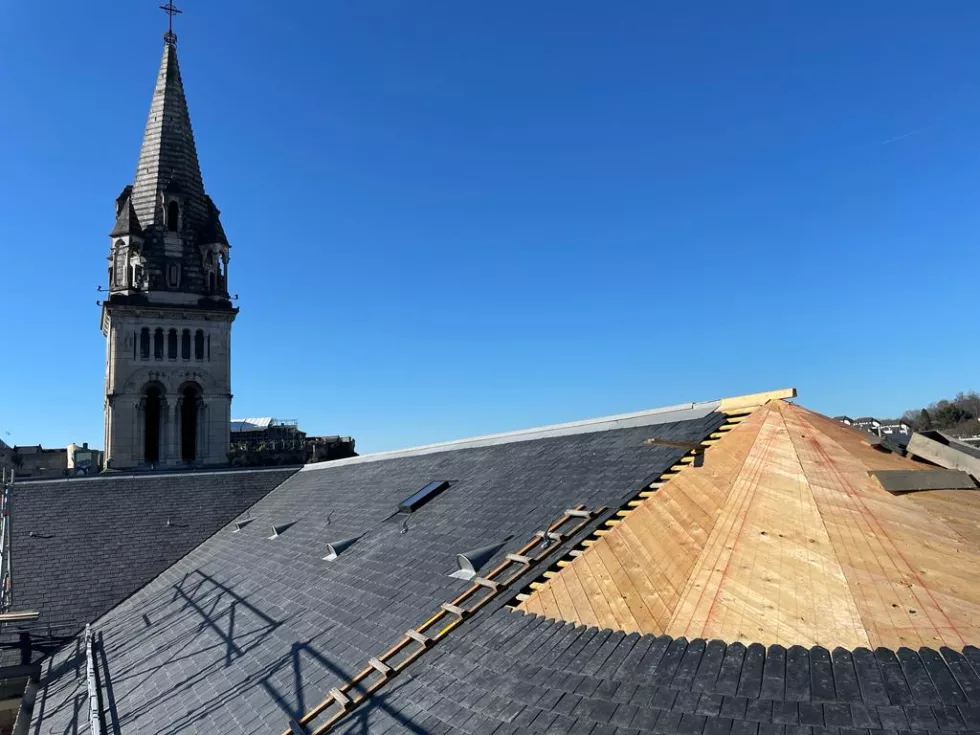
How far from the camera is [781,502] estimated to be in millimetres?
6965

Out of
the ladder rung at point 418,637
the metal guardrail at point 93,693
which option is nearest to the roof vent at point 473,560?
the ladder rung at point 418,637

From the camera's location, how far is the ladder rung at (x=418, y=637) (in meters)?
7.84

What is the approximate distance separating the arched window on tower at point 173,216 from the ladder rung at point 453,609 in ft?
98.9

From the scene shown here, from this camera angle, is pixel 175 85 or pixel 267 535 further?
pixel 175 85

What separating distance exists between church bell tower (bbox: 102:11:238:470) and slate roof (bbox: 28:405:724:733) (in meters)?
14.2

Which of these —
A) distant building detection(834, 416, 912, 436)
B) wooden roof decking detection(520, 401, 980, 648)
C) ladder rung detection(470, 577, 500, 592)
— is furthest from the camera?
distant building detection(834, 416, 912, 436)

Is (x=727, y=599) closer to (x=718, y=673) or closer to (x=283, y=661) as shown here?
(x=718, y=673)

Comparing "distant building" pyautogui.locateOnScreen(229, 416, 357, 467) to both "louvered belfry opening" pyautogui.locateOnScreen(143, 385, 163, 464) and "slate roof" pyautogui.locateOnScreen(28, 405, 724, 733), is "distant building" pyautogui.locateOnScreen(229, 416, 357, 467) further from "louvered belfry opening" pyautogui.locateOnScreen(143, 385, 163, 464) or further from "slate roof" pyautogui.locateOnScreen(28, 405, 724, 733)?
"slate roof" pyautogui.locateOnScreen(28, 405, 724, 733)

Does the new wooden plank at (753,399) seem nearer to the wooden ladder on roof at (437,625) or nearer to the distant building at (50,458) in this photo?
the wooden ladder on roof at (437,625)

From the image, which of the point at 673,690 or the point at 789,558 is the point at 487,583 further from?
the point at 789,558

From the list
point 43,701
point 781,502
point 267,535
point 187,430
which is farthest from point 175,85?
point 781,502

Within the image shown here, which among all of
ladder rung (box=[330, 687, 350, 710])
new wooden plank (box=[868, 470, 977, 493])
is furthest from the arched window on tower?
new wooden plank (box=[868, 470, 977, 493])

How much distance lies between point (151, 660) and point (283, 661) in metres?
4.77

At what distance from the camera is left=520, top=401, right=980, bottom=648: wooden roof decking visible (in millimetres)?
5500
